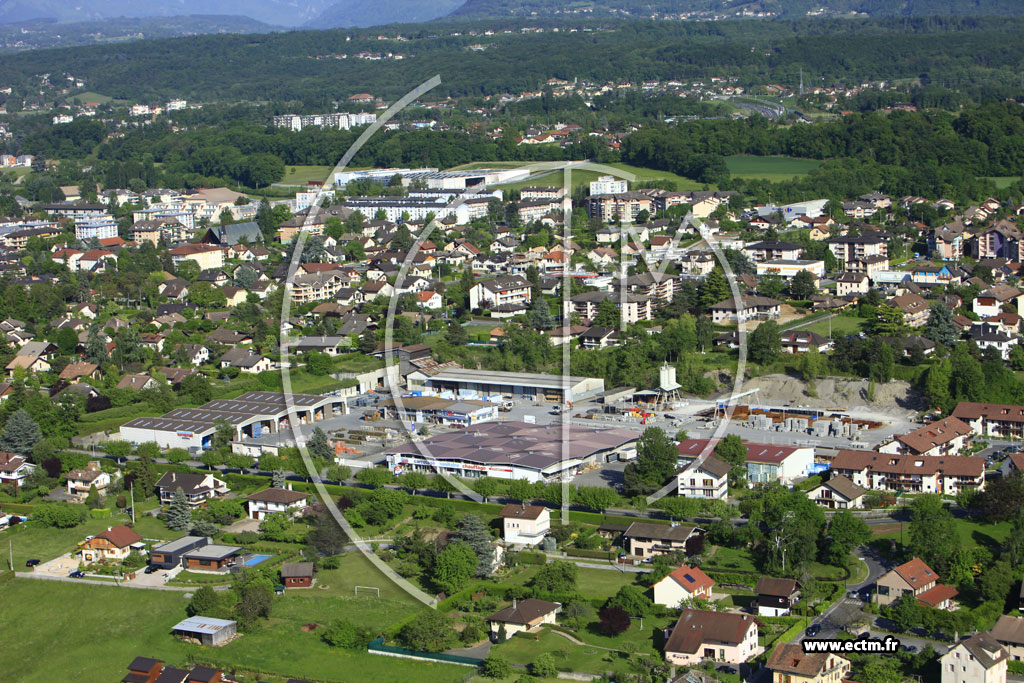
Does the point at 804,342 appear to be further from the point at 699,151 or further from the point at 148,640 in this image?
the point at 699,151

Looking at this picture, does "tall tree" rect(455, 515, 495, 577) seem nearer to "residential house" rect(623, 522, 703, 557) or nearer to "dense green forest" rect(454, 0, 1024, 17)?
"residential house" rect(623, 522, 703, 557)

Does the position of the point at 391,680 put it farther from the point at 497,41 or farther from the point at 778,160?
the point at 497,41

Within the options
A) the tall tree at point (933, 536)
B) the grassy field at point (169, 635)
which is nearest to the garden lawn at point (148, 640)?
the grassy field at point (169, 635)

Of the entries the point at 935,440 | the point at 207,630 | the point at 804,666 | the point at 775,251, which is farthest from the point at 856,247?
the point at 207,630

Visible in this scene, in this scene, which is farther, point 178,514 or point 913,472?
point 913,472

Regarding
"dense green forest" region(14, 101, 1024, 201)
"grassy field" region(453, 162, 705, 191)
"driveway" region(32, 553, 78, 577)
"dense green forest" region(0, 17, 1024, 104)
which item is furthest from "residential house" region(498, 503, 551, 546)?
"dense green forest" region(0, 17, 1024, 104)

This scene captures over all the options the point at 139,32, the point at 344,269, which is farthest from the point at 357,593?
the point at 139,32

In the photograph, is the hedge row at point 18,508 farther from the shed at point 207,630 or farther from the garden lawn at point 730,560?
the garden lawn at point 730,560
